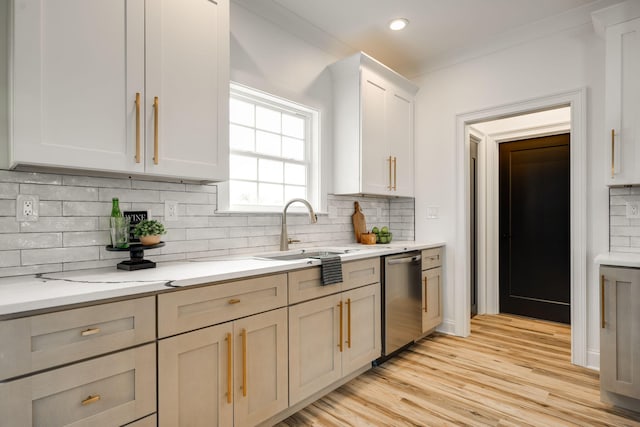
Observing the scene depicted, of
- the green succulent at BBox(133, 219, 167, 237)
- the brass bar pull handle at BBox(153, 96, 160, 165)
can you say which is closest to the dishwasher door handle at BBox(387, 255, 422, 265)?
the green succulent at BBox(133, 219, 167, 237)

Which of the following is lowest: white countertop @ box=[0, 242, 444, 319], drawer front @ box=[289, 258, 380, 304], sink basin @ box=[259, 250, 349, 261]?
drawer front @ box=[289, 258, 380, 304]

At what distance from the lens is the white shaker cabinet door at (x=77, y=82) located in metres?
1.38

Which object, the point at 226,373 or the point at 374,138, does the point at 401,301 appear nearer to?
the point at 374,138

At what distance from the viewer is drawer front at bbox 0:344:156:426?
1.11 m

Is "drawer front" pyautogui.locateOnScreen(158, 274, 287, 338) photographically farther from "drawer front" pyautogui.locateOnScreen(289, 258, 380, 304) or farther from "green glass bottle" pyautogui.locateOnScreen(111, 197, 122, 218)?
"green glass bottle" pyautogui.locateOnScreen(111, 197, 122, 218)

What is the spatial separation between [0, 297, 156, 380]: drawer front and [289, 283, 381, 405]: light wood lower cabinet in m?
0.83

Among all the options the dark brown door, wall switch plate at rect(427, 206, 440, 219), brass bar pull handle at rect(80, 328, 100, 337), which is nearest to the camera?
brass bar pull handle at rect(80, 328, 100, 337)

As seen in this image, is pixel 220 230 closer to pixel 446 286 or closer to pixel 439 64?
pixel 446 286

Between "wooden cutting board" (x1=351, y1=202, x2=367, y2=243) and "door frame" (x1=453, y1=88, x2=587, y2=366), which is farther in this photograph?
"wooden cutting board" (x1=351, y1=202, x2=367, y2=243)

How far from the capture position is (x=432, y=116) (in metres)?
3.68

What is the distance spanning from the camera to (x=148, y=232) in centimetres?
176

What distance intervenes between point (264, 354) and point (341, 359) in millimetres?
707

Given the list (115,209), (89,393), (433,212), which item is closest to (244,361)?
(89,393)

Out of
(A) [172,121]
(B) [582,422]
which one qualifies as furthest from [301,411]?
(A) [172,121]
